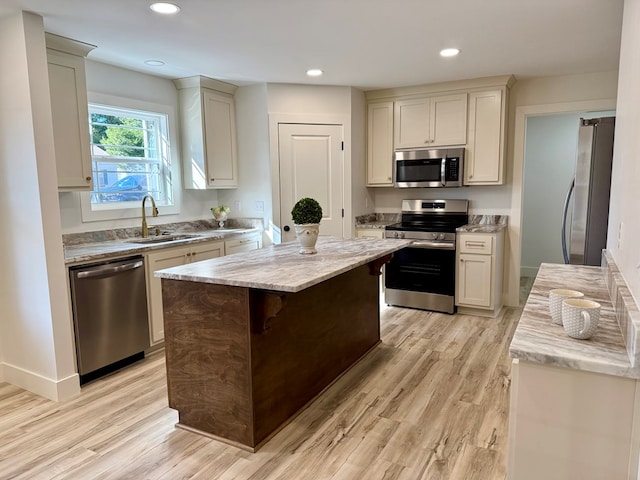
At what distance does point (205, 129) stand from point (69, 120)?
4.65ft

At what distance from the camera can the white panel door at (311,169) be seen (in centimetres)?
445

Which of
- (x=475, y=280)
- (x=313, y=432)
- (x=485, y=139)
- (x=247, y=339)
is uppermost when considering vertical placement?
(x=485, y=139)

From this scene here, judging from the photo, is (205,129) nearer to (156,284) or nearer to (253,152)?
(253,152)

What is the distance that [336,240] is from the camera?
11.0 ft

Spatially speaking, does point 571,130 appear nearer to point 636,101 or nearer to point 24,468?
point 636,101

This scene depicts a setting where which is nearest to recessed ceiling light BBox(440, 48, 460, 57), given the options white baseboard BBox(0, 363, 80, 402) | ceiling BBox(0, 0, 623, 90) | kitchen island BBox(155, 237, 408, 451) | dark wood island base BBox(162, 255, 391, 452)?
ceiling BBox(0, 0, 623, 90)

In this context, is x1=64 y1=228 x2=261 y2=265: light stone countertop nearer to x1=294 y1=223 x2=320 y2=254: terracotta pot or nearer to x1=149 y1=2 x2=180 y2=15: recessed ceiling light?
x1=294 y1=223 x2=320 y2=254: terracotta pot

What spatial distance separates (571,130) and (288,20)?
4.50 metres

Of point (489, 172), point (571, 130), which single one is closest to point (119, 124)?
point (489, 172)

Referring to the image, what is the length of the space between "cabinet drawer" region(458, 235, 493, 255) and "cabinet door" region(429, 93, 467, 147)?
100cm

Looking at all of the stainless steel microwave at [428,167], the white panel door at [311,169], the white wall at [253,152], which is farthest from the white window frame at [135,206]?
the stainless steel microwave at [428,167]

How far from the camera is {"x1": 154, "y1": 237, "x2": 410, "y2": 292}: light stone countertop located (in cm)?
199

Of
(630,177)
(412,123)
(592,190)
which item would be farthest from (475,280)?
(630,177)

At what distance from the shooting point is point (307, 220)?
2.64m
